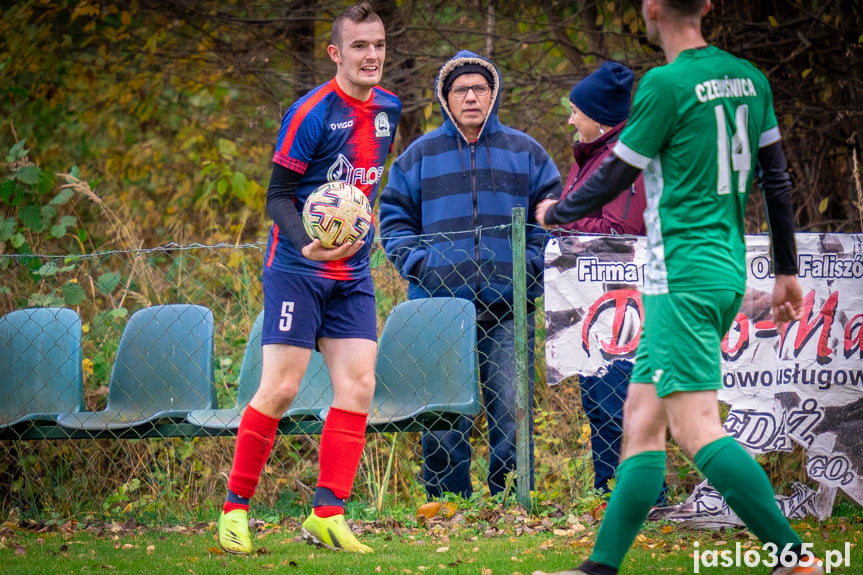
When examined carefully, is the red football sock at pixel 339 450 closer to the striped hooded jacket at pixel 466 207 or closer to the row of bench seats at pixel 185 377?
the row of bench seats at pixel 185 377

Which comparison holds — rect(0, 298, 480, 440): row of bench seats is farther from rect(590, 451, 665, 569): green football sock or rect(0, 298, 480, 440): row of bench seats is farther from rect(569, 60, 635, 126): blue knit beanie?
rect(590, 451, 665, 569): green football sock

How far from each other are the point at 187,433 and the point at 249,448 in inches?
48.3

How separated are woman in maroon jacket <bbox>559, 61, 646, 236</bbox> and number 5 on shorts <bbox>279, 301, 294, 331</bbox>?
1783 mm

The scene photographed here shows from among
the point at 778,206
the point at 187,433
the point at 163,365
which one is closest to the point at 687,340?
the point at 778,206

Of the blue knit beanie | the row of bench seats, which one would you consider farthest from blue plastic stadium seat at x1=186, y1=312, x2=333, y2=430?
the blue knit beanie

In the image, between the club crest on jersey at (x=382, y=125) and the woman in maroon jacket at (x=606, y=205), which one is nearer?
the club crest on jersey at (x=382, y=125)

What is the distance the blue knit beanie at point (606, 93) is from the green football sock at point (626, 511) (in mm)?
2474

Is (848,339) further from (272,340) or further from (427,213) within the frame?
(272,340)

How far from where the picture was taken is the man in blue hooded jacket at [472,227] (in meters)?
4.96

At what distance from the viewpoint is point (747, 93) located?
9.08ft

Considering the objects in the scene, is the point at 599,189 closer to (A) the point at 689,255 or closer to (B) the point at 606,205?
(A) the point at 689,255

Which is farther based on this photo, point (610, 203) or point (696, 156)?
point (610, 203)

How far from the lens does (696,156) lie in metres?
2.72

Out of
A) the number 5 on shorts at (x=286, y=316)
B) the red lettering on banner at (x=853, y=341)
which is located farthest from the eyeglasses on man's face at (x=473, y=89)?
the red lettering on banner at (x=853, y=341)
